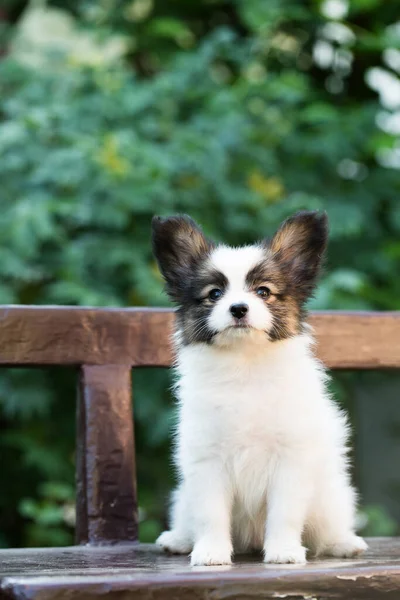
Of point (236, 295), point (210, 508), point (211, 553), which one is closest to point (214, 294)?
point (236, 295)

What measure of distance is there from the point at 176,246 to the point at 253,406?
0.53 m

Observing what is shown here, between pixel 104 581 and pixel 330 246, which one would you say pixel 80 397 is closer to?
pixel 104 581

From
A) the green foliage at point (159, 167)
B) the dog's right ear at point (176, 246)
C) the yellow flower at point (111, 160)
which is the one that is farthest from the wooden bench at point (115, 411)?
the yellow flower at point (111, 160)

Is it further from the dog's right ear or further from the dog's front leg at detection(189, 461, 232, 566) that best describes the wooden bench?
the dog's right ear

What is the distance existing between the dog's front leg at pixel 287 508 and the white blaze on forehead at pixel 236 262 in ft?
1.59

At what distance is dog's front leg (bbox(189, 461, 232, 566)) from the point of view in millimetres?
2605

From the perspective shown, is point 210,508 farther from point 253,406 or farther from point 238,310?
point 238,310

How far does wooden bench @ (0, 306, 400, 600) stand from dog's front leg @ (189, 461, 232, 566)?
8 cm

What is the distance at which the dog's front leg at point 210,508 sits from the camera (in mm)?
2605

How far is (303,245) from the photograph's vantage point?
2.92 m

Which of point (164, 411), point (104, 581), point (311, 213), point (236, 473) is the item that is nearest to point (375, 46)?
point (164, 411)

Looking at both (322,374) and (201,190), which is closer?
(322,374)

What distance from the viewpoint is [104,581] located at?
208 centimetres

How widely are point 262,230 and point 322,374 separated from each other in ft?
8.56
